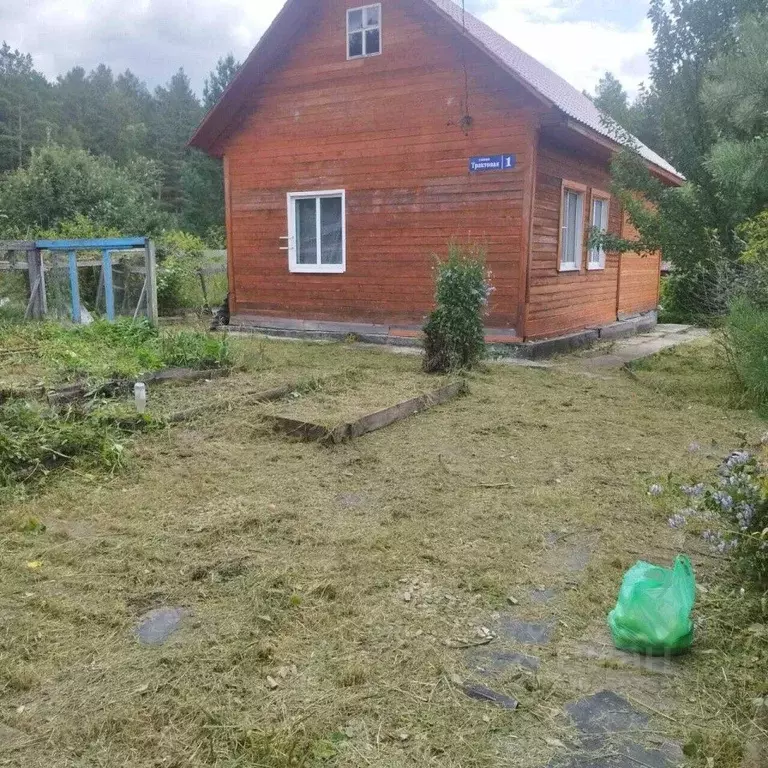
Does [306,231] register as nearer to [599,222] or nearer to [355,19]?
[355,19]

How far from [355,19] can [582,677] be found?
10682mm

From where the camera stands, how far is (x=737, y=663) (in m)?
2.51

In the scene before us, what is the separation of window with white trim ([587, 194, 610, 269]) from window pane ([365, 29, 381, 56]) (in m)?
4.48

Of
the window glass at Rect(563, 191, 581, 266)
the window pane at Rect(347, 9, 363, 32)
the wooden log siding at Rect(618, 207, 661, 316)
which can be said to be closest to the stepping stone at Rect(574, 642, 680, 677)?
the window glass at Rect(563, 191, 581, 266)

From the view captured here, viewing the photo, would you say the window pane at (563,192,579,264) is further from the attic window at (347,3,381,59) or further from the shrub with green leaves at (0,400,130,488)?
the shrub with green leaves at (0,400,130,488)

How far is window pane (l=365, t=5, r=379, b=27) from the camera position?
1063cm

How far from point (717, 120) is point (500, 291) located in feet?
12.7

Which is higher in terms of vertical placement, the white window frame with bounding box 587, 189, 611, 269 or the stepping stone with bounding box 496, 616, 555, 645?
the white window frame with bounding box 587, 189, 611, 269

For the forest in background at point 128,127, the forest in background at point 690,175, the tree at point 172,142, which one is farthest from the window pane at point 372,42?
the tree at point 172,142

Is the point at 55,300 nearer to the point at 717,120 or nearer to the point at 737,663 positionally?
the point at 717,120

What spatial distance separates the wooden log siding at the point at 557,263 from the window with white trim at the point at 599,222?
142 millimetres

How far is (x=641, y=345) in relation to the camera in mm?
12211

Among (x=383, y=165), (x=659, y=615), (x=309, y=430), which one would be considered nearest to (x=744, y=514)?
(x=659, y=615)

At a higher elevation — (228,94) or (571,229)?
(228,94)
